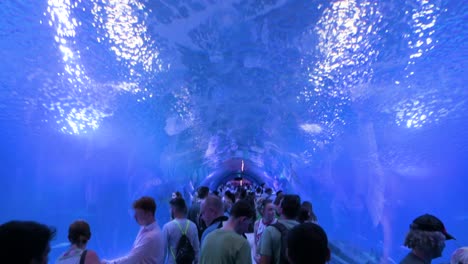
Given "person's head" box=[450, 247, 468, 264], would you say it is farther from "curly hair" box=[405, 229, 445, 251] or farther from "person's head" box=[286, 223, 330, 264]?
"person's head" box=[286, 223, 330, 264]

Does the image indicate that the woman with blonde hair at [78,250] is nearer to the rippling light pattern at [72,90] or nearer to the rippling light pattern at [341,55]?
the rippling light pattern at [72,90]

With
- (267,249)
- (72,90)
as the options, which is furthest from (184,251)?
→ (72,90)

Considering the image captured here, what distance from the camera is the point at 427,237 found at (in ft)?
6.75

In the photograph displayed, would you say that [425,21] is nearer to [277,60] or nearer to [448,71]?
[448,71]

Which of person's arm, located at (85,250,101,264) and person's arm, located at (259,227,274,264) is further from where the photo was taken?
person's arm, located at (259,227,274,264)

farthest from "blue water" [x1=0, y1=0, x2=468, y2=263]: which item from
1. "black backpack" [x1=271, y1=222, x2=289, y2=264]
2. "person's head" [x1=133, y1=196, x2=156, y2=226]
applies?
"black backpack" [x1=271, y1=222, x2=289, y2=264]

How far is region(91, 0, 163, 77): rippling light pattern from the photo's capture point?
485 centimetres

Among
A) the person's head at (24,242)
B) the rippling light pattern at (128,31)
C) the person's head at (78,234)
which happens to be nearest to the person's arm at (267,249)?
the person's head at (78,234)

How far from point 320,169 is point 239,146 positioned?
17.9ft

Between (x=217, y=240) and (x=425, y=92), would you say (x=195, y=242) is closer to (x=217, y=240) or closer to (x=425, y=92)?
(x=217, y=240)

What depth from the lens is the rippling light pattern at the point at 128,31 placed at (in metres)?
4.85

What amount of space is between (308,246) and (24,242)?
1.34 m

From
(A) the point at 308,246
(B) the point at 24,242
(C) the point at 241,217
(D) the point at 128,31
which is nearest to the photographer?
(B) the point at 24,242

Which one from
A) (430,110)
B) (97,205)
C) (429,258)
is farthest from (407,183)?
(97,205)
